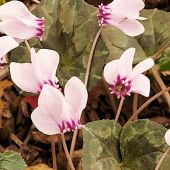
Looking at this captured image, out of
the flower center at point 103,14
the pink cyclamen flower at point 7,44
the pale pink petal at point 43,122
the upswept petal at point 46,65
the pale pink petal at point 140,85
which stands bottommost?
the pale pink petal at point 43,122

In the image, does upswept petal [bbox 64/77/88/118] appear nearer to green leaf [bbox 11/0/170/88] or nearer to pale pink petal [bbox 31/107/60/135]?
pale pink petal [bbox 31/107/60/135]

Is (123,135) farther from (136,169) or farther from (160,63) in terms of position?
(160,63)

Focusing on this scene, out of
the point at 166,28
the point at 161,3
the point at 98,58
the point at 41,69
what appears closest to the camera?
the point at 41,69

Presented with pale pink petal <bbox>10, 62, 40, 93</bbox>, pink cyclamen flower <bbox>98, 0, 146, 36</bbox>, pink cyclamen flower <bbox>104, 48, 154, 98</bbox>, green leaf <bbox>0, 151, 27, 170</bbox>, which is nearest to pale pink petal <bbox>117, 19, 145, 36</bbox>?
pink cyclamen flower <bbox>98, 0, 146, 36</bbox>

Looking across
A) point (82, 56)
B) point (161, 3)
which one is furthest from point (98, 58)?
point (161, 3)

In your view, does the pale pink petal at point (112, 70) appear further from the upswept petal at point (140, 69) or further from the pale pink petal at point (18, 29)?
the pale pink petal at point (18, 29)

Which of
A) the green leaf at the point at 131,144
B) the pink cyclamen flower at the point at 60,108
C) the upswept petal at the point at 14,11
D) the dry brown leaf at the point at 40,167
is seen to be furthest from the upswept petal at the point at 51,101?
the dry brown leaf at the point at 40,167
